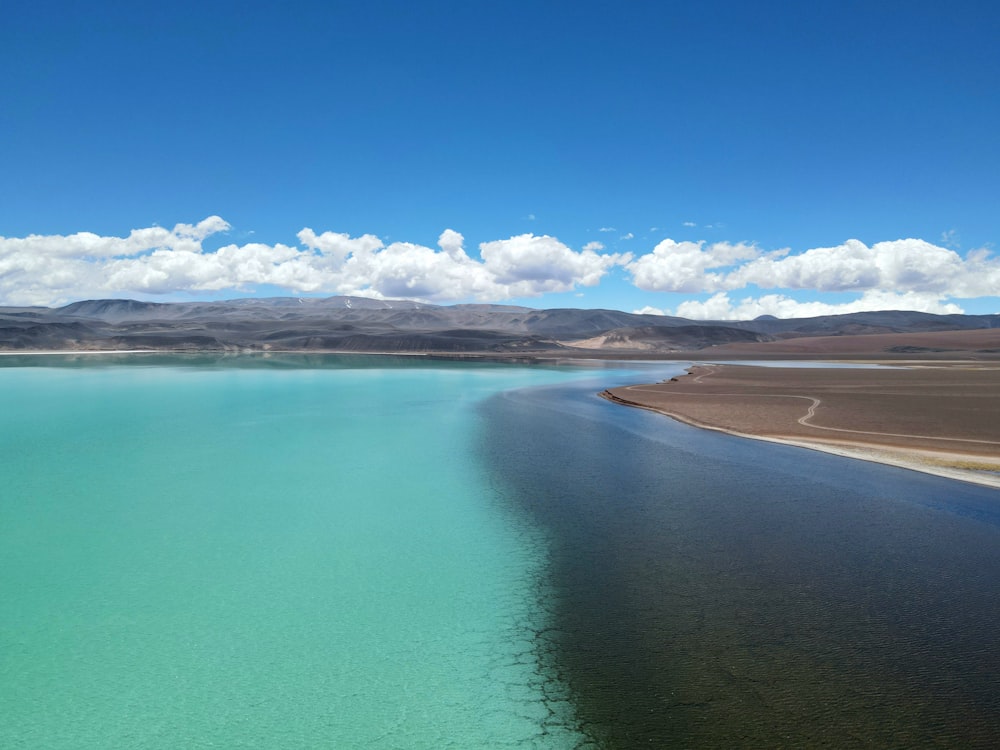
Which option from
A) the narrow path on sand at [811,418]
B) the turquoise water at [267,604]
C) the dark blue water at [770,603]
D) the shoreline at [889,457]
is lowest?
the turquoise water at [267,604]

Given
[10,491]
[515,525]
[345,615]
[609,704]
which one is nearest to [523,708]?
[609,704]

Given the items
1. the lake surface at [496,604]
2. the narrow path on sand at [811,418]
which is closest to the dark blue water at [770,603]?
the lake surface at [496,604]

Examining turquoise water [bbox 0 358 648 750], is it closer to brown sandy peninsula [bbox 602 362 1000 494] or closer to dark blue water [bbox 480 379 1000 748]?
dark blue water [bbox 480 379 1000 748]

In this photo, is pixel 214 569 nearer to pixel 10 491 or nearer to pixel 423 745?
pixel 423 745

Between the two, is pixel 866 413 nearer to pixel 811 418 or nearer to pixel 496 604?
pixel 811 418

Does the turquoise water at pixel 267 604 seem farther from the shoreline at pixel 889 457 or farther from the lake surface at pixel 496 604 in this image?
the shoreline at pixel 889 457

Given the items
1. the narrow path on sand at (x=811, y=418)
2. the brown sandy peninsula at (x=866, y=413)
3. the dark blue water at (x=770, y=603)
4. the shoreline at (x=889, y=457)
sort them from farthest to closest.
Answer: the narrow path on sand at (x=811, y=418)
the brown sandy peninsula at (x=866, y=413)
the shoreline at (x=889, y=457)
the dark blue water at (x=770, y=603)

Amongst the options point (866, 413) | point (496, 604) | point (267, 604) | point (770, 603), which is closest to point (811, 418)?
point (866, 413)

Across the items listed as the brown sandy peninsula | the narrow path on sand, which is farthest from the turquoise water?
the narrow path on sand
